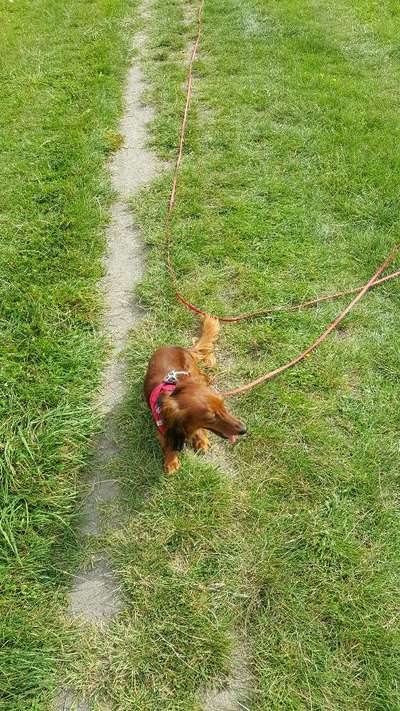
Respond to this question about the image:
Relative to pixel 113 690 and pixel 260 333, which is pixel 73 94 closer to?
pixel 260 333

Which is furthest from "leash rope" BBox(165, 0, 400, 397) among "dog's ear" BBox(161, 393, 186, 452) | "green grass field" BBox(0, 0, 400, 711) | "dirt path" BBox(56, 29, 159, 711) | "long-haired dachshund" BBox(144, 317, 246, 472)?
"dog's ear" BBox(161, 393, 186, 452)

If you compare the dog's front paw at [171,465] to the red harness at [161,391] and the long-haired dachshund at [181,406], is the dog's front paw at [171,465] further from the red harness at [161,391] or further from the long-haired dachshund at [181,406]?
the red harness at [161,391]

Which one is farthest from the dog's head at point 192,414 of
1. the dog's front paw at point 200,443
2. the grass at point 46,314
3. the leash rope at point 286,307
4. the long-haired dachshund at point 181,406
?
the grass at point 46,314

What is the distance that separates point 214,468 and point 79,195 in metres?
3.39

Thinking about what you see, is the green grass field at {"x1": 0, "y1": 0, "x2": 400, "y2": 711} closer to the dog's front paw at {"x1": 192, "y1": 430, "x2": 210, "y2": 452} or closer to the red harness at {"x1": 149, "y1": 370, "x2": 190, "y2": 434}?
the dog's front paw at {"x1": 192, "y1": 430, "x2": 210, "y2": 452}

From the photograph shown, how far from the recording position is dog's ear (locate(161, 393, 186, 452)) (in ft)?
8.62

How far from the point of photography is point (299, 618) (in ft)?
8.20

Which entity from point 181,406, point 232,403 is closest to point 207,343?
point 232,403

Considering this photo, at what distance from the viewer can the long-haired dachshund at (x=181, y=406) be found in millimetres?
2629

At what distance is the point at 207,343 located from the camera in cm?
363

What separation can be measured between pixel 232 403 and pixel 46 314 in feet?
5.54

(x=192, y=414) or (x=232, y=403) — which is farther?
(x=232, y=403)

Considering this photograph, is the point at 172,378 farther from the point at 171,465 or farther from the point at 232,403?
the point at 232,403

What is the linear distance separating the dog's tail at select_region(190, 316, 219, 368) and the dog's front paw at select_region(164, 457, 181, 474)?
2.66ft
